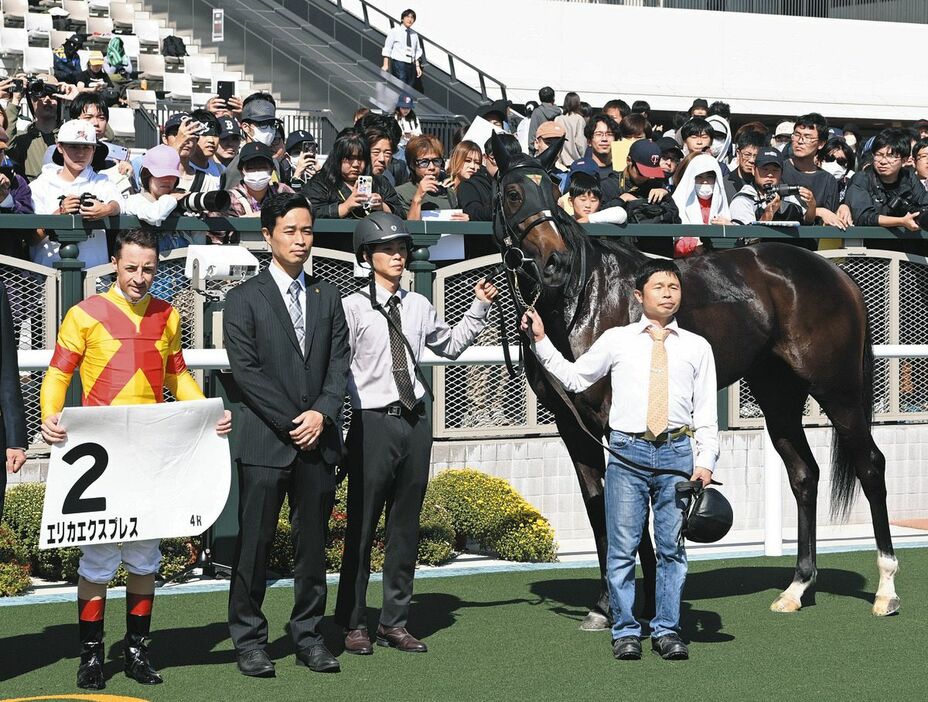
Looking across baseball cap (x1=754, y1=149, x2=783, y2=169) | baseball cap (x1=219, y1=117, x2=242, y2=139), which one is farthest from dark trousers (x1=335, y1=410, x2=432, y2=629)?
baseball cap (x1=754, y1=149, x2=783, y2=169)

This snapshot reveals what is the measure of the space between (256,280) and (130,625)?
1481mm

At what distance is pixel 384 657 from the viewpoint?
6.02m

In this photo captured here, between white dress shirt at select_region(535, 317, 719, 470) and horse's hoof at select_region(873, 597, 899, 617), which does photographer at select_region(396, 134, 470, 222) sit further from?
horse's hoof at select_region(873, 597, 899, 617)

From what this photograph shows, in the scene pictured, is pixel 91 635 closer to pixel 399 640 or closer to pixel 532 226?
pixel 399 640

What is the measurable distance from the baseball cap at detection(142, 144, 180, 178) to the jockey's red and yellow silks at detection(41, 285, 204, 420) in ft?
7.86

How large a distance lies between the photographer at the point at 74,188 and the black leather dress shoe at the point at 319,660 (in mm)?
3056

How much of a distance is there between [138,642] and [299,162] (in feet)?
17.4

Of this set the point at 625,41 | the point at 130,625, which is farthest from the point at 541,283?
the point at 625,41

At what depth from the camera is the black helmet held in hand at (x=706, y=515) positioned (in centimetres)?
583

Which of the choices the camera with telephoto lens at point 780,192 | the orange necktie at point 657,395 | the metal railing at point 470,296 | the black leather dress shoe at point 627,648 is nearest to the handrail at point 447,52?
the camera with telephoto lens at point 780,192

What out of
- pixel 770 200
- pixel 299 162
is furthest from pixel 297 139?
pixel 770 200

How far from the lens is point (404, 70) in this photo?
21516 mm

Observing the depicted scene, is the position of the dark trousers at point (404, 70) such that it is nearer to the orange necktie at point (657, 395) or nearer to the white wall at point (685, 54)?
the white wall at point (685, 54)

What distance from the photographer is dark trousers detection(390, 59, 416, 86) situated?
21.5 m
